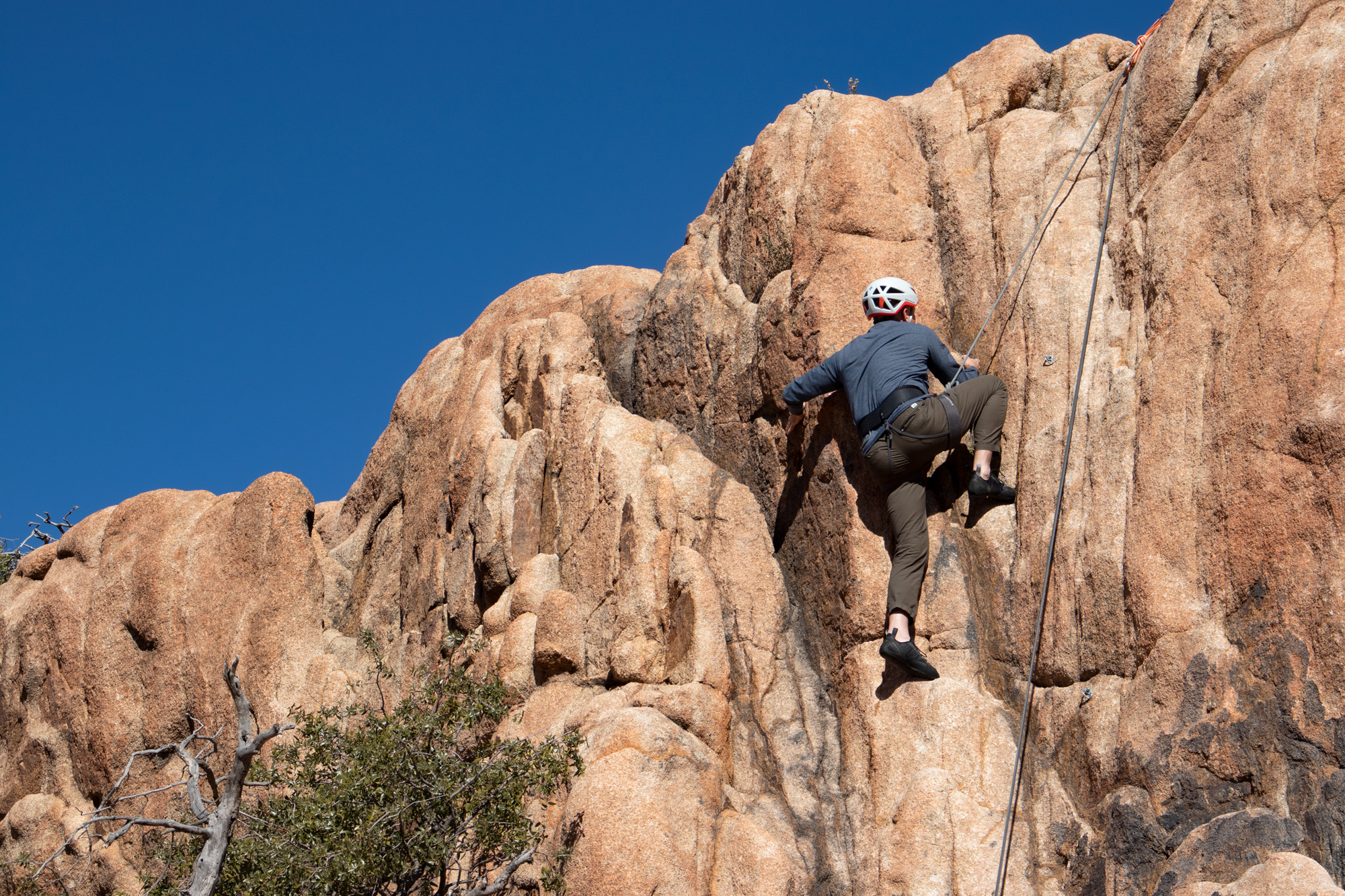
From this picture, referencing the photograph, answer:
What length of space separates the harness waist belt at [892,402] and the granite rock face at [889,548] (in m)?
0.91

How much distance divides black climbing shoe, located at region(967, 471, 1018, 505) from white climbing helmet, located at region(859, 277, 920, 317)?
219 cm

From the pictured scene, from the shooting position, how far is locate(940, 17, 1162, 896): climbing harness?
11.0 meters

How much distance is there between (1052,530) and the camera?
11.9 meters

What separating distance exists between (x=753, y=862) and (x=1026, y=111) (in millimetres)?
10224

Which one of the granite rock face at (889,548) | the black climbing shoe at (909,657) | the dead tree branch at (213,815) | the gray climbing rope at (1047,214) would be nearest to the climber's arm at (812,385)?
the granite rock face at (889,548)

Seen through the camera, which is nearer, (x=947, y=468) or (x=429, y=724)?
(x=429, y=724)

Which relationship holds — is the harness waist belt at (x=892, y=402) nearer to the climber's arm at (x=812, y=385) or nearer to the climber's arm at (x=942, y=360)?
the climber's arm at (x=942, y=360)

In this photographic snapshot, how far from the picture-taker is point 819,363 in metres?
13.6

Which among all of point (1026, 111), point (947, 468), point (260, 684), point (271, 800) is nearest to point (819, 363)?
point (947, 468)

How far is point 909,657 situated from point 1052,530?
199cm

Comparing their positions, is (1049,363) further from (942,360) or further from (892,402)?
(892,402)

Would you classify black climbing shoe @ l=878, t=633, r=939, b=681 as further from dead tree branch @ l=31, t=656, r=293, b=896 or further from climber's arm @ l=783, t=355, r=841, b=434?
dead tree branch @ l=31, t=656, r=293, b=896

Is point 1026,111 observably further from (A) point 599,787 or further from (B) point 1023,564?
(A) point 599,787

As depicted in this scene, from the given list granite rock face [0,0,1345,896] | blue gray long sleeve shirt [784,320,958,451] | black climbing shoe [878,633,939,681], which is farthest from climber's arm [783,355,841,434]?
black climbing shoe [878,633,939,681]
